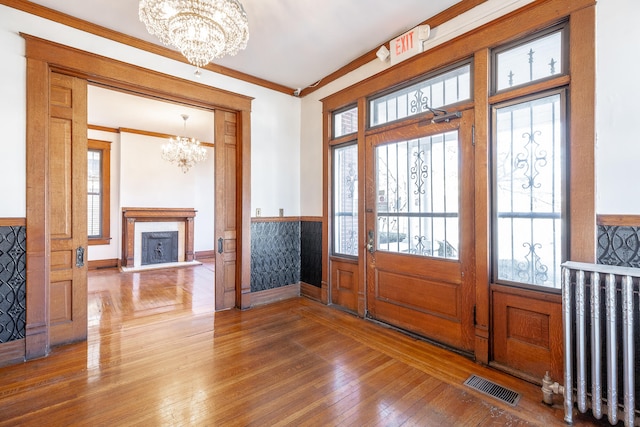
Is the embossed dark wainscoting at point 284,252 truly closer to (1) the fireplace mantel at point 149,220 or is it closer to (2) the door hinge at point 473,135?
(2) the door hinge at point 473,135

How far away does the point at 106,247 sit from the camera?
6.92 metres

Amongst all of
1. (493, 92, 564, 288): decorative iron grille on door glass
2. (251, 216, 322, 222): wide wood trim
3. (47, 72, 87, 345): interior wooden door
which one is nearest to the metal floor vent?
(493, 92, 564, 288): decorative iron grille on door glass

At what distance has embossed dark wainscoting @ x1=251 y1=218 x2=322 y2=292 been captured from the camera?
427cm

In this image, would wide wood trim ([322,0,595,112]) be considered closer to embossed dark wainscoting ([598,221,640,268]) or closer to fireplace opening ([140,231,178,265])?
embossed dark wainscoting ([598,221,640,268])

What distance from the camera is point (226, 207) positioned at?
409 cm

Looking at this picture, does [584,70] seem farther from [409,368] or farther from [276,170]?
[276,170]

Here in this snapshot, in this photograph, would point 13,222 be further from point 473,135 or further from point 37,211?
point 473,135

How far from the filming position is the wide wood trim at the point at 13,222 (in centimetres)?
259

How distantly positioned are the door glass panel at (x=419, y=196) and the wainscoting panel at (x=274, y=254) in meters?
1.59

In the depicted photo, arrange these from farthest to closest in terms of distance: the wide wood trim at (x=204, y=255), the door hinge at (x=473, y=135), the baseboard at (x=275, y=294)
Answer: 1. the wide wood trim at (x=204, y=255)
2. the baseboard at (x=275, y=294)
3. the door hinge at (x=473, y=135)

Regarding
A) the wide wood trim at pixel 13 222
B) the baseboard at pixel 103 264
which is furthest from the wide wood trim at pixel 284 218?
the baseboard at pixel 103 264

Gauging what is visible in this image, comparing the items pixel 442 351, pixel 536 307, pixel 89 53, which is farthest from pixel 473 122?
pixel 89 53

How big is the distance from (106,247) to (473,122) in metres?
7.83

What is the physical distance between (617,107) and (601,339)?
1.54m
